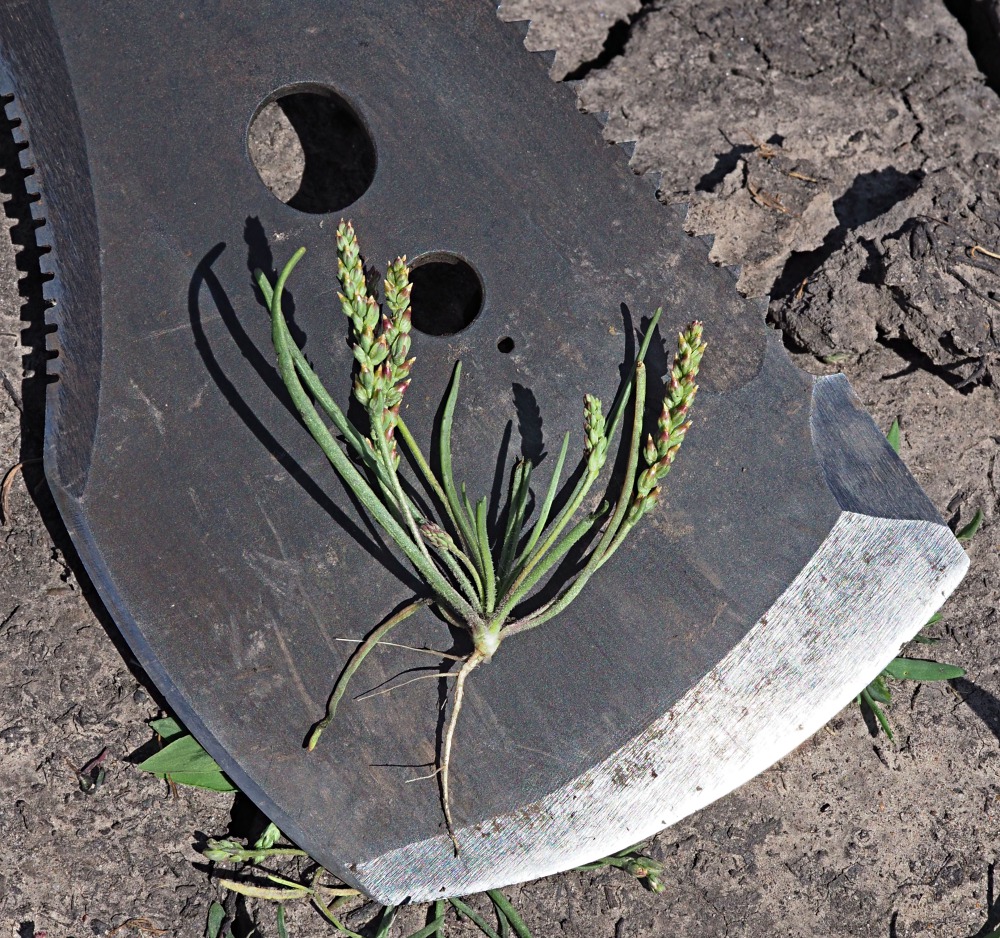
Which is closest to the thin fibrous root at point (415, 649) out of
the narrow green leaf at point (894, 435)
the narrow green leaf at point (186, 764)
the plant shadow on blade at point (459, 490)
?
the plant shadow on blade at point (459, 490)

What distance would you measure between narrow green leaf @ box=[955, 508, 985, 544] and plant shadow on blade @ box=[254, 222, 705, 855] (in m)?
0.70

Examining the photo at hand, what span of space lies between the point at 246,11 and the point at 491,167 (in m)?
0.53

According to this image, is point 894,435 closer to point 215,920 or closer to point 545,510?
point 545,510

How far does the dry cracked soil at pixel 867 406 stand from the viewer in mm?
1835

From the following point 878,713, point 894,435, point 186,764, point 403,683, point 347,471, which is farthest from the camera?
point 894,435

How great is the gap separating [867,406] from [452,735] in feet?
3.66

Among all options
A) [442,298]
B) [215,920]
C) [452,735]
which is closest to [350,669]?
[452,735]

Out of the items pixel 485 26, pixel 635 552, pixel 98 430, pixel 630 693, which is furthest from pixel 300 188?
pixel 630 693

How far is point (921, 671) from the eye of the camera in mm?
1970

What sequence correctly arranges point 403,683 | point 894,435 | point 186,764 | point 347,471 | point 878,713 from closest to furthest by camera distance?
point 347,471 → point 403,683 → point 186,764 → point 878,713 → point 894,435

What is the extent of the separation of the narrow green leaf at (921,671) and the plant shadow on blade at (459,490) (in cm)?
67

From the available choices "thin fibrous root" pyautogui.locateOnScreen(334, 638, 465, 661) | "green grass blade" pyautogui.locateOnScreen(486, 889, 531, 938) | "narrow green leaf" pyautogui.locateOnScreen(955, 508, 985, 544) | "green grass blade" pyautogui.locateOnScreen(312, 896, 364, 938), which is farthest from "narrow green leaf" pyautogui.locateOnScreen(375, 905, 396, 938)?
"narrow green leaf" pyautogui.locateOnScreen(955, 508, 985, 544)

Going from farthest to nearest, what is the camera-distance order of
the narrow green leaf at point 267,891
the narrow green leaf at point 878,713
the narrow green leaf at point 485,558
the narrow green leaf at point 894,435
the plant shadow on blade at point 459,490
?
the narrow green leaf at point 894,435 → the narrow green leaf at point 878,713 → the narrow green leaf at point 267,891 → the narrow green leaf at point 485,558 → the plant shadow on blade at point 459,490

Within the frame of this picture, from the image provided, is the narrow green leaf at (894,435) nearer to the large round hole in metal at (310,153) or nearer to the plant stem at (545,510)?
the plant stem at (545,510)
